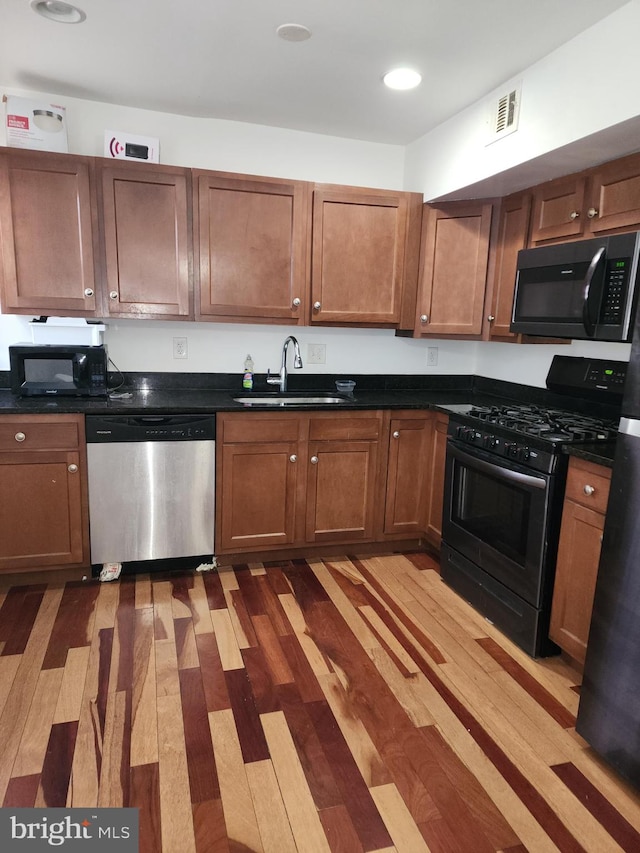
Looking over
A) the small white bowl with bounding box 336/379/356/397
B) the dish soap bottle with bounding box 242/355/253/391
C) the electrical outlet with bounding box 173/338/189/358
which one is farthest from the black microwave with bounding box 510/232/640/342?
the electrical outlet with bounding box 173/338/189/358

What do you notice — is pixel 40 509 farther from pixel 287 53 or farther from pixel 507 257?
pixel 507 257

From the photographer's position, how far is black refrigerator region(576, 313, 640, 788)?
162 centimetres

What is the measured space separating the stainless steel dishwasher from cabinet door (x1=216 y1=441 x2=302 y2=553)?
9 cm

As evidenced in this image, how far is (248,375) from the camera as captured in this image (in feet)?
11.1

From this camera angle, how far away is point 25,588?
279 cm

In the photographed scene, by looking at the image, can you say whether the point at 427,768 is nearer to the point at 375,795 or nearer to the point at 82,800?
the point at 375,795

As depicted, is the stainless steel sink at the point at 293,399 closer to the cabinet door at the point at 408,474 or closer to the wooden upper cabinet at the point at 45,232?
the cabinet door at the point at 408,474

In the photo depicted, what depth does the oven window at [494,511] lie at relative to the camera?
241cm

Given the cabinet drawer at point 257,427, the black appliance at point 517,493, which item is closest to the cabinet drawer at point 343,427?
the cabinet drawer at point 257,427

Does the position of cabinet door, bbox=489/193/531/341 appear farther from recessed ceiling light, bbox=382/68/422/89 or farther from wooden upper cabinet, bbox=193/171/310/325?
wooden upper cabinet, bbox=193/171/310/325

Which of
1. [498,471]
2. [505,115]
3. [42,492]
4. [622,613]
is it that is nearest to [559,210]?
[505,115]

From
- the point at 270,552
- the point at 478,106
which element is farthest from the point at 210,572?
the point at 478,106

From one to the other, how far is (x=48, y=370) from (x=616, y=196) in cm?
277

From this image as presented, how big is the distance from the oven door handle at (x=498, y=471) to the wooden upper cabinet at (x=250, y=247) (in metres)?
1.20
